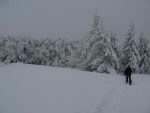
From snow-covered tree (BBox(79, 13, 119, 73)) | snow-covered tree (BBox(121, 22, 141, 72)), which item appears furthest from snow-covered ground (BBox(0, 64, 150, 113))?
snow-covered tree (BBox(121, 22, 141, 72))

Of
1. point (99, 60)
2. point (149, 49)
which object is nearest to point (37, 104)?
point (99, 60)

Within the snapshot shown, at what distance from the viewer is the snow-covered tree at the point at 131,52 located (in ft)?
104

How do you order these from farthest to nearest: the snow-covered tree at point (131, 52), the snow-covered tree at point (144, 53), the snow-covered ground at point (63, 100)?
the snow-covered tree at point (144, 53), the snow-covered tree at point (131, 52), the snow-covered ground at point (63, 100)

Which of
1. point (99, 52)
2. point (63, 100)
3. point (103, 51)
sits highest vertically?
point (103, 51)

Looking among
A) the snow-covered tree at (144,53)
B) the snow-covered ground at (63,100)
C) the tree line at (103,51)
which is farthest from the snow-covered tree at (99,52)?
the snow-covered ground at (63,100)

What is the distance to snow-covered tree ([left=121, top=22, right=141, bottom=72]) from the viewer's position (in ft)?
104

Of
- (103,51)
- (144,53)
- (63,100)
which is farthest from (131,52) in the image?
(63,100)

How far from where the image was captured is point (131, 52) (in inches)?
1255

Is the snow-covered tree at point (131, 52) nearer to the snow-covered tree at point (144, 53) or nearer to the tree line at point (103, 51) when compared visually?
the tree line at point (103, 51)

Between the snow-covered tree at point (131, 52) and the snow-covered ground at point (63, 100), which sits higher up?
the snow-covered tree at point (131, 52)

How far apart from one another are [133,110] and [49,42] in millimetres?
52259

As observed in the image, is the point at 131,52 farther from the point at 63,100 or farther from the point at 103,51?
the point at 63,100

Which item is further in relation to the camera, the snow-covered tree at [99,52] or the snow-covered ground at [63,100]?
the snow-covered tree at [99,52]

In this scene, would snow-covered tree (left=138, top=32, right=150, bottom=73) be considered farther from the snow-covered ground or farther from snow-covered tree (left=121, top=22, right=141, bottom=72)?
the snow-covered ground
